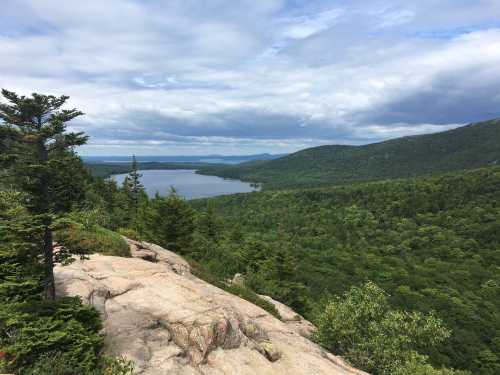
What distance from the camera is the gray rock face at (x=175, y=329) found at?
1226cm

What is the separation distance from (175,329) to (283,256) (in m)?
36.7

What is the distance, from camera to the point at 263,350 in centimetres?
1521

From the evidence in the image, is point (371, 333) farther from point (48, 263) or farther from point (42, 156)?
point (42, 156)

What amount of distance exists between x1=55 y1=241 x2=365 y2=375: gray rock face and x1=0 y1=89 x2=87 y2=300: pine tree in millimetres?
3333

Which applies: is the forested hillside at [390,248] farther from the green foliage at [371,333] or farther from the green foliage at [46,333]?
the green foliage at [46,333]

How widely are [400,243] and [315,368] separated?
12376 cm

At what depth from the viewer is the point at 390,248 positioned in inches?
4653

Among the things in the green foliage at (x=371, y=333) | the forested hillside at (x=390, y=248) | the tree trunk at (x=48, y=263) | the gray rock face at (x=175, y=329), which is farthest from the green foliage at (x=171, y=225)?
the tree trunk at (x=48, y=263)

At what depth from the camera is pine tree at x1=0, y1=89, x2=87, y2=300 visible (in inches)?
428

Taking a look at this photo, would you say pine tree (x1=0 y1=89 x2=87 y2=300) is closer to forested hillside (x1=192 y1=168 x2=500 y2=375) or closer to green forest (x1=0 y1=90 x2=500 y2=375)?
green forest (x1=0 y1=90 x2=500 y2=375)

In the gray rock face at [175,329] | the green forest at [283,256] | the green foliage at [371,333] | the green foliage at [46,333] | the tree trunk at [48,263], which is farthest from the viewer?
the green foliage at [371,333]

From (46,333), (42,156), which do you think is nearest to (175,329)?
(46,333)

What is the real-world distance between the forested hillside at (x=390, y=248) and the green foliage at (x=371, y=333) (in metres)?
13.7

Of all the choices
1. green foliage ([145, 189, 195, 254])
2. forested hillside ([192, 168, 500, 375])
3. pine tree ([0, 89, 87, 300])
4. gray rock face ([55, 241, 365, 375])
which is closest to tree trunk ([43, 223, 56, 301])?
pine tree ([0, 89, 87, 300])
